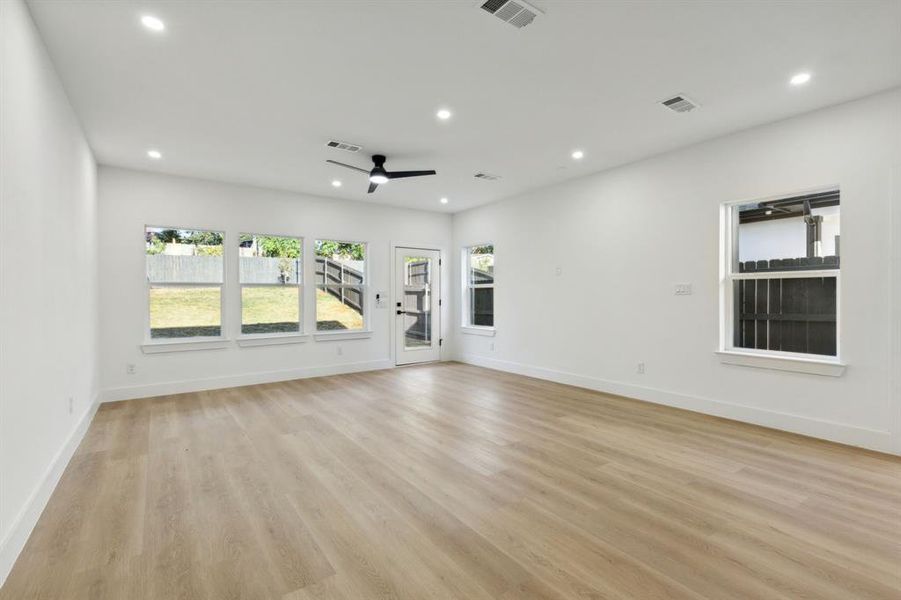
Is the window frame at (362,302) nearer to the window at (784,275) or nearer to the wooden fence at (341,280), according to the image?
the wooden fence at (341,280)

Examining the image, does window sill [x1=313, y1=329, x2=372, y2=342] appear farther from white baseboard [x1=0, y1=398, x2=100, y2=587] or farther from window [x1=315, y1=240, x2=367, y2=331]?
white baseboard [x1=0, y1=398, x2=100, y2=587]

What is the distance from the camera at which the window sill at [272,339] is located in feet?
19.2

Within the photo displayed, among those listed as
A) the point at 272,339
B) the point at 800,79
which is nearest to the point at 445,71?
the point at 800,79

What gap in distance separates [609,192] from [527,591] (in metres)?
4.77

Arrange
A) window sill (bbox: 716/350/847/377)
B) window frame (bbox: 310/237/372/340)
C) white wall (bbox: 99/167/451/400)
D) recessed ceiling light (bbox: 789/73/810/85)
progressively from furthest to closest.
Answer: window frame (bbox: 310/237/372/340) < white wall (bbox: 99/167/451/400) < window sill (bbox: 716/350/847/377) < recessed ceiling light (bbox: 789/73/810/85)

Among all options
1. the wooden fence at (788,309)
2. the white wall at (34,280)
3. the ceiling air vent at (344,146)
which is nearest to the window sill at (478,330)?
the wooden fence at (788,309)

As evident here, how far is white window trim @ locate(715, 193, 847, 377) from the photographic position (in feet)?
11.7

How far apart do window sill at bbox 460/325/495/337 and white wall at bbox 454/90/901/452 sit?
0.20 metres

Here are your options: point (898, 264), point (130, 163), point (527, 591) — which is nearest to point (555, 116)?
point (898, 264)

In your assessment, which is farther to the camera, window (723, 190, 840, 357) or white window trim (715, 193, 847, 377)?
window (723, 190, 840, 357)

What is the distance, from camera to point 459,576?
1835 mm

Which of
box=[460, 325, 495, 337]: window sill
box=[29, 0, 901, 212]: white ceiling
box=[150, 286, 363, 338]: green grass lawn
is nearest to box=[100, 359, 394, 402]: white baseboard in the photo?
box=[150, 286, 363, 338]: green grass lawn

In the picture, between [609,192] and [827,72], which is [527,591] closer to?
[827,72]

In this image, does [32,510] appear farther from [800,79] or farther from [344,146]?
[800,79]
